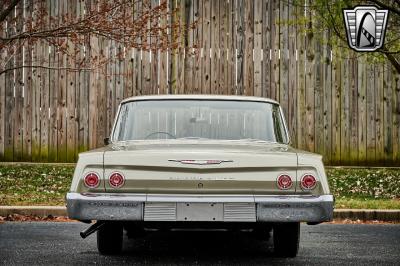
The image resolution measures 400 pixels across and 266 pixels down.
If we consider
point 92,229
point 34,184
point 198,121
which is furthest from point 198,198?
point 34,184

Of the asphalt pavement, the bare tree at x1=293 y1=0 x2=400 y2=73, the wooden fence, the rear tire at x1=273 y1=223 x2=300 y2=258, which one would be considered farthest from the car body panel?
the wooden fence

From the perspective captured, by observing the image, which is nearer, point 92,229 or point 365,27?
point 92,229

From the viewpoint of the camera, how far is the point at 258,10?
16359mm

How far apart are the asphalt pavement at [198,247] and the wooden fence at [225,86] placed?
5.99 m

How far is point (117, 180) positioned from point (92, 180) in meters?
0.20

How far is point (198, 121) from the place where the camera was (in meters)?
7.54

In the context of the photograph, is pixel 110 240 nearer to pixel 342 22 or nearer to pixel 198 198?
pixel 198 198

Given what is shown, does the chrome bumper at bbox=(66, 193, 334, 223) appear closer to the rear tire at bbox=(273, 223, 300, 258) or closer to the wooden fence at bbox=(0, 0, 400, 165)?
Result: the rear tire at bbox=(273, 223, 300, 258)

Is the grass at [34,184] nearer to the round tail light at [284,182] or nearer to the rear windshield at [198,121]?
the rear windshield at [198,121]

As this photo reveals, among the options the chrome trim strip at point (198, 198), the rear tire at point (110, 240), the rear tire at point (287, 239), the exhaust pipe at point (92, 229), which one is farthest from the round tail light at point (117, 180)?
the rear tire at point (287, 239)

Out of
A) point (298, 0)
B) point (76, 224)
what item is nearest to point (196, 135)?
point (76, 224)

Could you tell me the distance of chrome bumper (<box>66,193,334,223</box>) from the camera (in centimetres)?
631

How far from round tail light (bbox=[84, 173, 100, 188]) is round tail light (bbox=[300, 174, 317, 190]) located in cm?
163

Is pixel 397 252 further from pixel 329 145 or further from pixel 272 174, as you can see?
pixel 329 145
